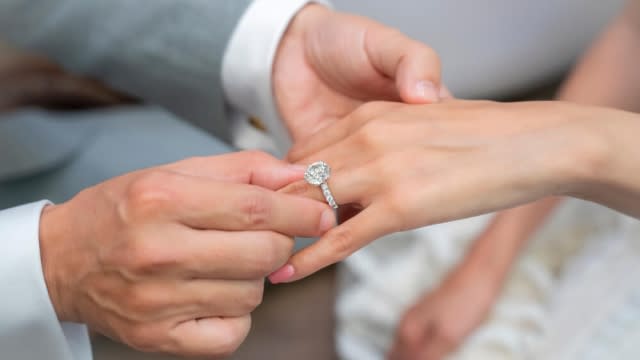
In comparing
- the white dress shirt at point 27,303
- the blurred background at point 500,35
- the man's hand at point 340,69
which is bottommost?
the white dress shirt at point 27,303

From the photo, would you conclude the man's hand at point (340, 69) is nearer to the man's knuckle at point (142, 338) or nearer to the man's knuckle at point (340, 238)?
the man's knuckle at point (340, 238)

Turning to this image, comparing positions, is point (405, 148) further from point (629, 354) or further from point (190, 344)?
point (629, 354)

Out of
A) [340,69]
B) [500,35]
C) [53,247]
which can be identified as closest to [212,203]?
[53,247]

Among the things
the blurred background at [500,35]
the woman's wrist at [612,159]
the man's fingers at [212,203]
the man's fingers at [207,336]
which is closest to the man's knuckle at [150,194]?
the man's fingers at [212,203]

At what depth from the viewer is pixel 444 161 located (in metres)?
0.70

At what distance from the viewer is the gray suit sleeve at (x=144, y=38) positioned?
3.28 feet

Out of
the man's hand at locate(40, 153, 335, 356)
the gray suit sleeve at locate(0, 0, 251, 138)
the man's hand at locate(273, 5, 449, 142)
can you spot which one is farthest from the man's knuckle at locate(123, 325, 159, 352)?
the gray suit sleeve at locate(0, 0, 251, 138)

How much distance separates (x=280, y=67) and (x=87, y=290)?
1.19 feet

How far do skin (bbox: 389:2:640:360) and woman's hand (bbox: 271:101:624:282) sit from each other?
0.32 m

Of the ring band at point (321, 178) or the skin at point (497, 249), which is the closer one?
the ring band at point (321, 178)

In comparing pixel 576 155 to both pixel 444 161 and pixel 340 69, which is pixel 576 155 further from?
pixel 340 69

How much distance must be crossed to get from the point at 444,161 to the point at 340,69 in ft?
0.69

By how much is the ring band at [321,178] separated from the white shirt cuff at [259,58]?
0.25 metres

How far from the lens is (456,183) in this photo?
2.25 ft
